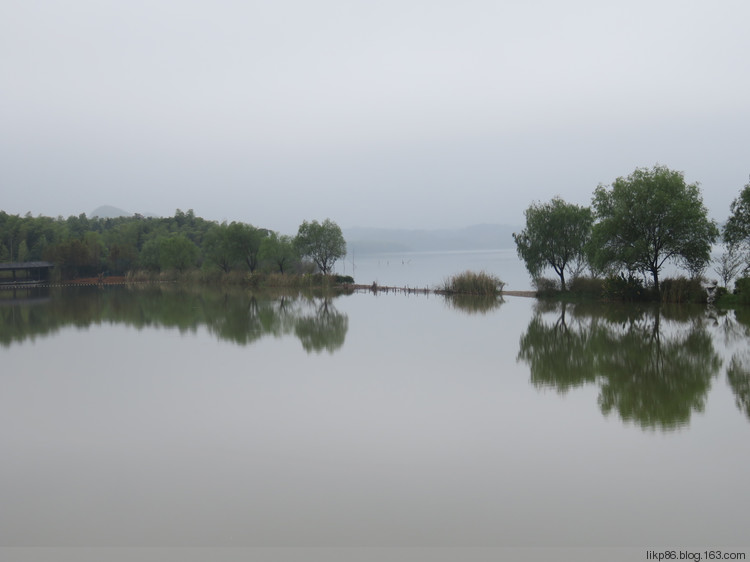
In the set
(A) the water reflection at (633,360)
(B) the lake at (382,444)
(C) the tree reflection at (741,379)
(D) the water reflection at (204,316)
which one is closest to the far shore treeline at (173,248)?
(D) the water reflection at (204,316)

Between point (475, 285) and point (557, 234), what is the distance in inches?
213

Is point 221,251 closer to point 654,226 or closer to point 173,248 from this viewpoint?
point 173,248

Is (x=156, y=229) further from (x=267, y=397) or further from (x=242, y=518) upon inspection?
(x=242, y=518)

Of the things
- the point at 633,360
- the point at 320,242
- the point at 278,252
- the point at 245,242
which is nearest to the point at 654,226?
the point at 633,360

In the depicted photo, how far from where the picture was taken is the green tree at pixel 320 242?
4647 centimetres

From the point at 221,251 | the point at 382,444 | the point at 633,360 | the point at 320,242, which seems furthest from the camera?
the point at 221,251

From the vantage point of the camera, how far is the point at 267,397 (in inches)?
409

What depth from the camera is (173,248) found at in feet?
180

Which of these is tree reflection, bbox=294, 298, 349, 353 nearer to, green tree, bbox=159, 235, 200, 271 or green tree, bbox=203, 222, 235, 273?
green tree, bbox=203, 222, 235, 273

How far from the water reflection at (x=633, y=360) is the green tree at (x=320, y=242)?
26278 millimetres

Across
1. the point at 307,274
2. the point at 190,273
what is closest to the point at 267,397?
the point at 307,274

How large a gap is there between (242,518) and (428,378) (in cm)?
648

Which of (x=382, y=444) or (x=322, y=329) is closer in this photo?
(x=382, y=444)

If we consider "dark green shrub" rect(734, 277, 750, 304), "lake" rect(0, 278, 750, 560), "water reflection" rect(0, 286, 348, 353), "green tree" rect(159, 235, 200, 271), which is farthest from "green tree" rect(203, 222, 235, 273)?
"dark green shrub" rect(734, 277, 750, 304)
